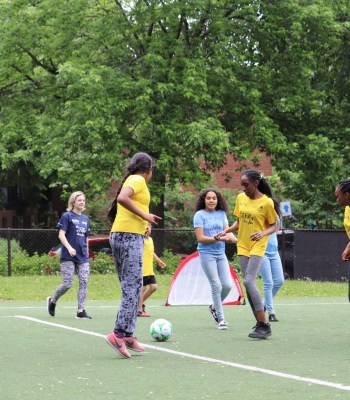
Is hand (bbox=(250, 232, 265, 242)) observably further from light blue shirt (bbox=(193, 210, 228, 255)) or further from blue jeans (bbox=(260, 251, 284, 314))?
blue jeans (bbox=(260, 251, 284, 314))

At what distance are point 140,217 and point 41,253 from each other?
2108cm

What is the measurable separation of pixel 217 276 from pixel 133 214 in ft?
12.6

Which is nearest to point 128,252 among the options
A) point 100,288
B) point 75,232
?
point 75,232

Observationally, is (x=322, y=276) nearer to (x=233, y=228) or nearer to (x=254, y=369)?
(x=233, y=228)

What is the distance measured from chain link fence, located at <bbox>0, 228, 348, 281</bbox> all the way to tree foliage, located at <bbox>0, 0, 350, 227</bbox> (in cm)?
248

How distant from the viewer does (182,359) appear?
33.4 feet

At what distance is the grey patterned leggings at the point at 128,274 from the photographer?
10273mm

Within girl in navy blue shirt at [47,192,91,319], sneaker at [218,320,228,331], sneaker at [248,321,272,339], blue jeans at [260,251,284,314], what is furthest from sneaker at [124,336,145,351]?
girl in navy blue shirt at [47,192,91,319]

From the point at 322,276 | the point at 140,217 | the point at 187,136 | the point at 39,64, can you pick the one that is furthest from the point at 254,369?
the point at 39,64

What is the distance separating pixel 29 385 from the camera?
8.37 metres

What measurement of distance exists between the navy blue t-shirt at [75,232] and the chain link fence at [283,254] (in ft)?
41.9

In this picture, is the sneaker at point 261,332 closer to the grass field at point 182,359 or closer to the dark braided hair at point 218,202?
the grass field at point 182,359

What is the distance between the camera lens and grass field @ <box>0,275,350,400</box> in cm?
809

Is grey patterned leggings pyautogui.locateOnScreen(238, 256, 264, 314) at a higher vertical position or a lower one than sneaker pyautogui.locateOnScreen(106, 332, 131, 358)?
higher
